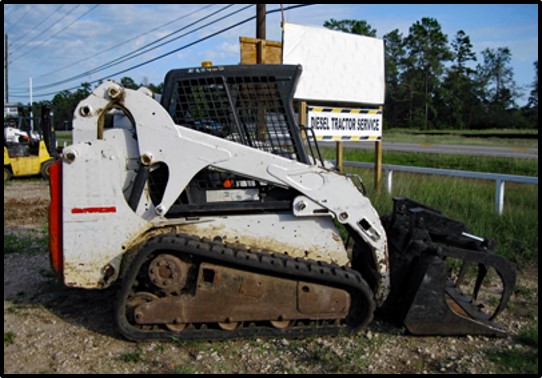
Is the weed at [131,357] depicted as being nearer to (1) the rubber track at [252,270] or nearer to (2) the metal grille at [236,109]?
(1) the rubber track at [252,270]

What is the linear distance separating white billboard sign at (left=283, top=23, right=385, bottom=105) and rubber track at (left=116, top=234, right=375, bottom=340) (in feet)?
14.6

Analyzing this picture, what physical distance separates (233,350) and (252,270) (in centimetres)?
66

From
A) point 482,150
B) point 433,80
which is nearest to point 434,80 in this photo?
point 433,80

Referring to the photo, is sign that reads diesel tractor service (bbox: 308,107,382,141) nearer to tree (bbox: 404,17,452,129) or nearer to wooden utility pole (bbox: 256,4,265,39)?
wooden utility pole (bbox: 256,4,265,39)

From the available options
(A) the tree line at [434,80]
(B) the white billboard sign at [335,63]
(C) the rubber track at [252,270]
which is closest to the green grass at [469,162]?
(B) the white billboard sign at [335,63]

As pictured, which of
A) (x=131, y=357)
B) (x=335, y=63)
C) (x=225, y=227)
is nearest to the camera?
(x=131, y=357)

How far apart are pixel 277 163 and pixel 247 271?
0.95 meters

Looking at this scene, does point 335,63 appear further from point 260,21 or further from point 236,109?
point 236,109

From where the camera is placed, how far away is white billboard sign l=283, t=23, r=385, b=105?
28.6 ft

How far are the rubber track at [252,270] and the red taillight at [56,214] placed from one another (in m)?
0.71

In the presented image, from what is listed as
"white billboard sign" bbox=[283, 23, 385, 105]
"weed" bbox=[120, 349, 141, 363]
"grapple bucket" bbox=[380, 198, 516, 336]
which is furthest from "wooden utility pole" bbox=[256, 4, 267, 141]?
"weed" bbox=[120, 349, 141, 363]

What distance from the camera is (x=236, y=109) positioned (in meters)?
5.12

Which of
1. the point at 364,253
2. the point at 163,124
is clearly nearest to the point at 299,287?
the point at 364,253

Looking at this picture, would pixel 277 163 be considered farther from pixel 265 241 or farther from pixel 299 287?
pixel 299 287
